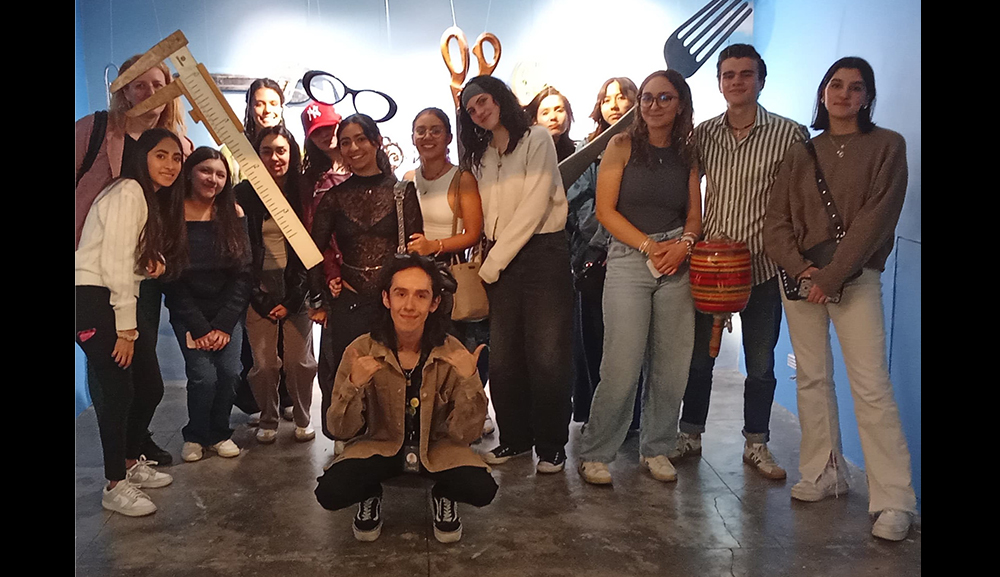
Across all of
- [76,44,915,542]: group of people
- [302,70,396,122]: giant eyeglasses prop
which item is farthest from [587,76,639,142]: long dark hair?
[302,70,396,122]: giant eyeglasses prop

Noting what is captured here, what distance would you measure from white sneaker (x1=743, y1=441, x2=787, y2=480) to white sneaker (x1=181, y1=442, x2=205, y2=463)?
210cm

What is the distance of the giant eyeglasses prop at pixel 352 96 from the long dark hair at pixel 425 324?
0.66 meters

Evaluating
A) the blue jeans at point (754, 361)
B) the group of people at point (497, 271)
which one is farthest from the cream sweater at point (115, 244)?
the blue jeans at point (754, 361)

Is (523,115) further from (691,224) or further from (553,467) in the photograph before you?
(553,467)

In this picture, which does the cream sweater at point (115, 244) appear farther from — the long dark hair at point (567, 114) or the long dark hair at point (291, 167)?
the long dark hair at point (567, 114)

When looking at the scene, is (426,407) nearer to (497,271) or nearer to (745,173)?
(497,271)

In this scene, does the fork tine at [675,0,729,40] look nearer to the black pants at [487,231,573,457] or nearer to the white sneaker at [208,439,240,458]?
the black pants at [487,231,573,457]

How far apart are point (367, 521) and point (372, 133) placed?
1.26 meters

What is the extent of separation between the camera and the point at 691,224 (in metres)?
3.02

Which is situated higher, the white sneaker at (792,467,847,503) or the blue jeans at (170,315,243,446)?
the blue jeans at (170,315,243,446)

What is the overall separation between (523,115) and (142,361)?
1567mm

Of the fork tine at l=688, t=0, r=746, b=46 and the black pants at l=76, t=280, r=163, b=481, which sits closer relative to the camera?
the black pants at l=76, t=280, r=163, b=481

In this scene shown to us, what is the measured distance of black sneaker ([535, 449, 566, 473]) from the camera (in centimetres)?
316

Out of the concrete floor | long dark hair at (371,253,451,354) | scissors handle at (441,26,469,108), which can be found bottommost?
the concrete floor
